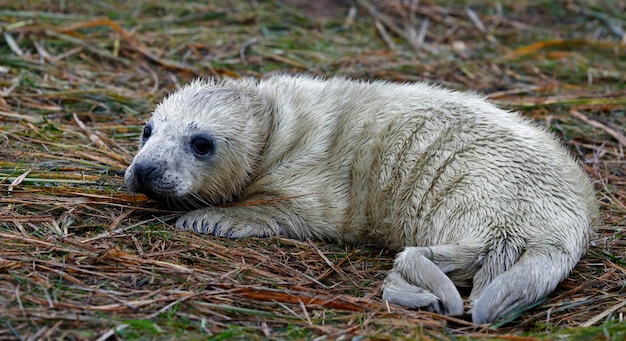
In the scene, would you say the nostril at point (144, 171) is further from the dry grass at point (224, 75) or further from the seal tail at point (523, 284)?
the seal tail at point (523, 284)

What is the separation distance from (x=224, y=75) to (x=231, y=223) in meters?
2.74

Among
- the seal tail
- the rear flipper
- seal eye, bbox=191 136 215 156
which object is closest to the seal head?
seal eye, bbox=191 136 215 156

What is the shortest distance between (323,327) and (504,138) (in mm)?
1637

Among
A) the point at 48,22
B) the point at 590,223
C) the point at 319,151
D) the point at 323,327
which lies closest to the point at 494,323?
the point at 323,327

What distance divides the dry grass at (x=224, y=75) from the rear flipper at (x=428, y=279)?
3.1 inches

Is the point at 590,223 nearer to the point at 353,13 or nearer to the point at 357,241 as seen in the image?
the point at 357,241

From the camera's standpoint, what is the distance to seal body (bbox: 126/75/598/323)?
3938mm

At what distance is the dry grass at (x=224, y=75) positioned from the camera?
3408 mm

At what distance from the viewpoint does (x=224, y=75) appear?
22.9ft

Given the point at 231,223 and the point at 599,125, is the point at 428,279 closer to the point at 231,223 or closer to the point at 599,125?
the point at 231,223

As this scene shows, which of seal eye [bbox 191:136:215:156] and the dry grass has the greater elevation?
seal eye [bbox 191:136:215:156]

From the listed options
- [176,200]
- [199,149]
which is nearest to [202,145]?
[199,149]

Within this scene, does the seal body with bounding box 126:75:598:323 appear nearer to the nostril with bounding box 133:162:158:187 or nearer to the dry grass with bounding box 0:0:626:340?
the nostril with bounding box 133:162:158:187

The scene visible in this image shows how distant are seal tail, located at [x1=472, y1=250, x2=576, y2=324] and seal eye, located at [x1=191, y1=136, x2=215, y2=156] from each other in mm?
1797
